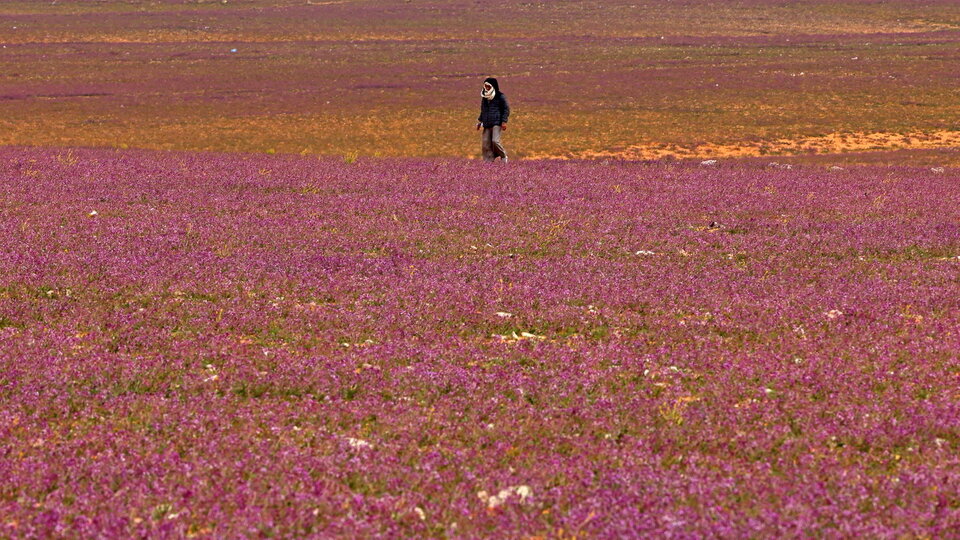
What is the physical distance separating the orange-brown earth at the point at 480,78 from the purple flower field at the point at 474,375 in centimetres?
1976

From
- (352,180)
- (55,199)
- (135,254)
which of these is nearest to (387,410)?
(135,254)

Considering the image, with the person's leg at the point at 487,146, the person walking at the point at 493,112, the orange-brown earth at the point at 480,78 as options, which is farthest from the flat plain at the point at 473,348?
the orange-brown earth at the point at 480,78

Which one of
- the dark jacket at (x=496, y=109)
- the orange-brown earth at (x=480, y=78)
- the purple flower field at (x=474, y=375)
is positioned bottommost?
the orange-brown earth at (x=480, y=78)

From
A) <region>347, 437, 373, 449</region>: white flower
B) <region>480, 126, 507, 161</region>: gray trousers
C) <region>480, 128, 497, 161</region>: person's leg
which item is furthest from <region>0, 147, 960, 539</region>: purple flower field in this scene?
<region>480, 128, 497, 161</region>: person's leg

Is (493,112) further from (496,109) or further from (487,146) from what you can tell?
(487,146)

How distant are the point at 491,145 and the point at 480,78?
42.9 metres

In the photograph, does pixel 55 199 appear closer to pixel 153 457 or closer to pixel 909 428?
pixel 153 457

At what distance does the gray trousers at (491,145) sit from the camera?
99.0 feet

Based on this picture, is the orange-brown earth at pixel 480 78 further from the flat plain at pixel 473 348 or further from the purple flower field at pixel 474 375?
the purple flower field at pixel 474 375

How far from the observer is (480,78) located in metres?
72.5

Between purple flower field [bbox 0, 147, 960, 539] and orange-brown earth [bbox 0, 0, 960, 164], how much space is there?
1976 centimetres

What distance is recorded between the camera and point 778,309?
1173 cm

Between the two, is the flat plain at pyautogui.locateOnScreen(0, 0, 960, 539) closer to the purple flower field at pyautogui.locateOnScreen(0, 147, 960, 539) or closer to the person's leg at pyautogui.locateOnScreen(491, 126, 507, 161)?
the purple flower field at pyautogui.locateOnScreen(0, 147, 960, 539)

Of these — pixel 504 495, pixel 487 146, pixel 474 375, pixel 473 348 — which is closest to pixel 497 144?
pixel 487 146
